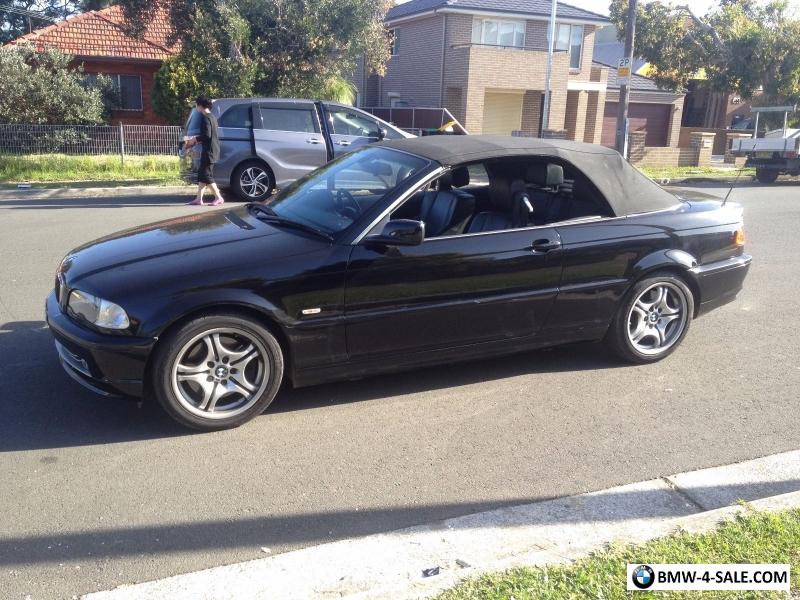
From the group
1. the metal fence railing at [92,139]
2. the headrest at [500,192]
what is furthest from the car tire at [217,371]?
the metal fence railing at [92,139]

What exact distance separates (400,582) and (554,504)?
101cm

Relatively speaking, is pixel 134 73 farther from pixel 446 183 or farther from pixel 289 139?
pixel 446 183

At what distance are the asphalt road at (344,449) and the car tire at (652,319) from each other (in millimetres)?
135

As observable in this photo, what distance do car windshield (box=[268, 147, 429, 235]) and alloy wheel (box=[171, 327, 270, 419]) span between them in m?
0.88

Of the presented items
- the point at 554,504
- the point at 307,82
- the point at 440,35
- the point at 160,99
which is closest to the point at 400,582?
the point at 554,504

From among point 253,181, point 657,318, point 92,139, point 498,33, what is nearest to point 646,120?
point 498,33

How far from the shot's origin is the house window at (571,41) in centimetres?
3119

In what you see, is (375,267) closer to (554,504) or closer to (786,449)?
(554,504)

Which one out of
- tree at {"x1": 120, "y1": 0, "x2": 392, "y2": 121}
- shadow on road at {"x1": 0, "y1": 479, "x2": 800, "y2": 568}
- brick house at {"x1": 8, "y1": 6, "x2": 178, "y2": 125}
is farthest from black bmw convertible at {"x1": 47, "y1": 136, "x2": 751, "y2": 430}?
brick house at {"x1": 8, "y1": 6, "x2": 178, "y2": 125}

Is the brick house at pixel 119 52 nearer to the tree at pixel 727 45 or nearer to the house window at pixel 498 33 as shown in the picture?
the house window at pixel 498 33

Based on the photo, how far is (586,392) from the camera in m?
5.03

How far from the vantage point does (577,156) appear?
5.29 meters

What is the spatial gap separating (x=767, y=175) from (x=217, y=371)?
20449 millimetres

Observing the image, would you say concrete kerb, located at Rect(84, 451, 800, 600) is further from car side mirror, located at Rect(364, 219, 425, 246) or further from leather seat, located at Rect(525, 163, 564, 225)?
leather seat, located at Rect(525, 163, 564, 225)
